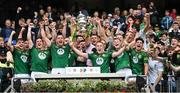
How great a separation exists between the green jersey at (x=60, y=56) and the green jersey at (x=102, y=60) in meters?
0.86

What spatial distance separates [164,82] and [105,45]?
2.03 metres

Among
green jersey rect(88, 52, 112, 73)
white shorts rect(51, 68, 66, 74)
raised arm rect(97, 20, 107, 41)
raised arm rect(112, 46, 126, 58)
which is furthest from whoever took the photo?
raised arm rect(97, 20, 107, 41)

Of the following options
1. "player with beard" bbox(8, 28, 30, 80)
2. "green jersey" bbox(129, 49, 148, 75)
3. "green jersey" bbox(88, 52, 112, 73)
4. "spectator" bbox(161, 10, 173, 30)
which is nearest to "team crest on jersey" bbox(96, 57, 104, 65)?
"green jersey" bbox(88, 52, 112, 73)

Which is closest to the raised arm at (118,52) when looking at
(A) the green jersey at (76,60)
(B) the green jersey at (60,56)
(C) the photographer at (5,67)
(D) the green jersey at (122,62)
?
(D) the green jersey at (122,62)

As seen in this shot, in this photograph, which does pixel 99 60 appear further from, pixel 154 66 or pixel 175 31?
pixel 175 31

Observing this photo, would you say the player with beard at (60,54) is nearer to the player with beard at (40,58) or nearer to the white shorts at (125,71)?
the player with beard at (40,58)

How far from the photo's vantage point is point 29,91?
14.4m

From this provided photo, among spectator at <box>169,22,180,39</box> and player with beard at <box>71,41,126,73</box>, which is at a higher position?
spectator at <box>169,22,180,39</box>

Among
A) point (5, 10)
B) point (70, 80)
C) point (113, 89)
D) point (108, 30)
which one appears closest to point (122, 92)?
point (113, 89)

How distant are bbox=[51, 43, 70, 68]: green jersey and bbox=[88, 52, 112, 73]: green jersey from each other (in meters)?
0.86

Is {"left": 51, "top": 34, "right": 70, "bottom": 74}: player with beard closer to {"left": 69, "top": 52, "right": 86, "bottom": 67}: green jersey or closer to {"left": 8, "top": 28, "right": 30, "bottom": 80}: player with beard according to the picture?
{"left": 69, "top": 52, "right": 86, "bottom": 67}: green jersey

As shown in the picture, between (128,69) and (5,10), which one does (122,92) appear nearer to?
(128,69)

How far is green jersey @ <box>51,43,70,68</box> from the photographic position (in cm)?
1683

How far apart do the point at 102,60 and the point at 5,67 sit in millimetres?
2851
